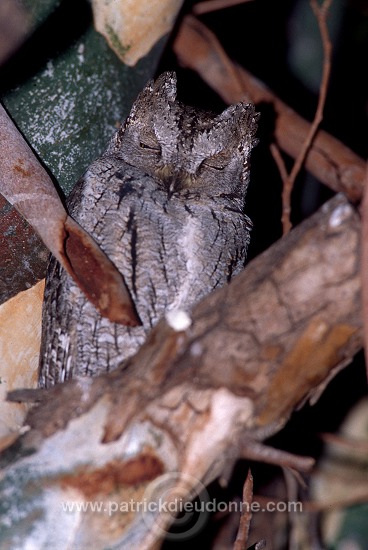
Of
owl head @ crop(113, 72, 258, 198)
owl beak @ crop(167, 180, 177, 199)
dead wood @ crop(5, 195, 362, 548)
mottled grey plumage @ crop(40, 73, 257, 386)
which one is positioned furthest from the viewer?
owl head @ crop(113, 72, 258, 198)

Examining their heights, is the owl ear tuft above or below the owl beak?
above

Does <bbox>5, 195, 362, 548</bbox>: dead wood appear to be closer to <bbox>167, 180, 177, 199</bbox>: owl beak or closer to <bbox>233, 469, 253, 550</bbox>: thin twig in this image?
<bbox>233, 469, 253, 550</bbox>: thin twig

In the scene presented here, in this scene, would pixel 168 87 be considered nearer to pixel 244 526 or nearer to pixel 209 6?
pixel 209 6

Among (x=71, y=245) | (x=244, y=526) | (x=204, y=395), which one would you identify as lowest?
(x=244, y=526)

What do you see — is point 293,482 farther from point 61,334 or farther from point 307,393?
point 61,334

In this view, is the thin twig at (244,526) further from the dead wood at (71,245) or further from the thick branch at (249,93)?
the thick branch at (249,93)

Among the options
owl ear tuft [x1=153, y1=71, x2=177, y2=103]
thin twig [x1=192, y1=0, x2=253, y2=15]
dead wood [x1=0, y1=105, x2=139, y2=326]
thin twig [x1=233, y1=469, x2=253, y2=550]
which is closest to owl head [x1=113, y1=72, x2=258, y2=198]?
owl ear tuft [x1=153, y1=71, x2=177, y2=103]

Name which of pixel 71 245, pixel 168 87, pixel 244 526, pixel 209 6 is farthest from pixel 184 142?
pixel 209 6

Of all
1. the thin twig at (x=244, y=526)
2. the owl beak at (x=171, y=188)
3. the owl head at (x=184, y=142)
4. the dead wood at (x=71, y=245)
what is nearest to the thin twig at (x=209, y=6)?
the owl head at (x=184, y=142)

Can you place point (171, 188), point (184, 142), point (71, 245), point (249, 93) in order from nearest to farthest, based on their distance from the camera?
point (71, 245)
point (171, 188)
point (184, 142)
point (249, 93)
